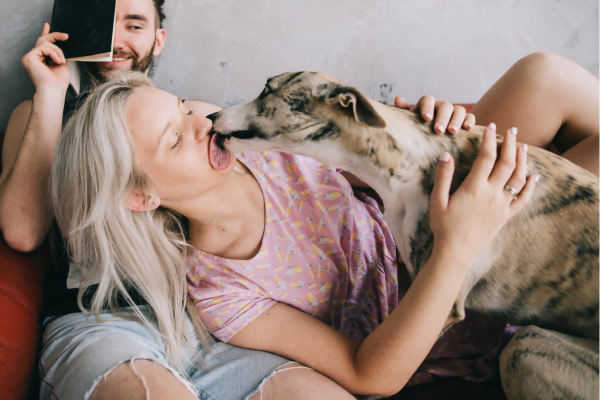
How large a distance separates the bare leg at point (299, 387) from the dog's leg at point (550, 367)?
1.54 ft

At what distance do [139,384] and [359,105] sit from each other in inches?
36.5

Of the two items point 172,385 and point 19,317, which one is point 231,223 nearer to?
point 172,385

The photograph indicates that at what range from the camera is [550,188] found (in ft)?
3.06

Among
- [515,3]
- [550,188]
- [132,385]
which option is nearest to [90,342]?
[132,385]

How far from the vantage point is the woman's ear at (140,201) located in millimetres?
1152

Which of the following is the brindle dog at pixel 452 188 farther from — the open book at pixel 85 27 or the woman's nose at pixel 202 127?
the open book at pixel 85 27

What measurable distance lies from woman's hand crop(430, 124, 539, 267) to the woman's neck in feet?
2.24

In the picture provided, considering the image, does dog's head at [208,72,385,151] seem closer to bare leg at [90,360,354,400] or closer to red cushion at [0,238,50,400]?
bare leg at [90,360,354,400]

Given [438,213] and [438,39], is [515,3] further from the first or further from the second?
[438,213]

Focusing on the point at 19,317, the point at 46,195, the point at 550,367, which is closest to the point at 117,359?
the point at 19,317

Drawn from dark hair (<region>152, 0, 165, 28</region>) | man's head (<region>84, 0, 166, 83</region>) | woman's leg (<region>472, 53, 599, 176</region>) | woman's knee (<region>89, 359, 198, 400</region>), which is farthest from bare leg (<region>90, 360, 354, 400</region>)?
dark hair (<region>152, 0, 165, 28</region>)

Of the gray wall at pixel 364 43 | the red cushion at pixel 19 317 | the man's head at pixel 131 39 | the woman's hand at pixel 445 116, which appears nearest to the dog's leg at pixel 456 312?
the woman's hand at pixel 445 116

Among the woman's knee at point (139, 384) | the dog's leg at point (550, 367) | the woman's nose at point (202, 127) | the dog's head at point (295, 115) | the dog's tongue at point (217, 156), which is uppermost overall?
the dog's head at point (295, 115)

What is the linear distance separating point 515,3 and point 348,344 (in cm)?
221
